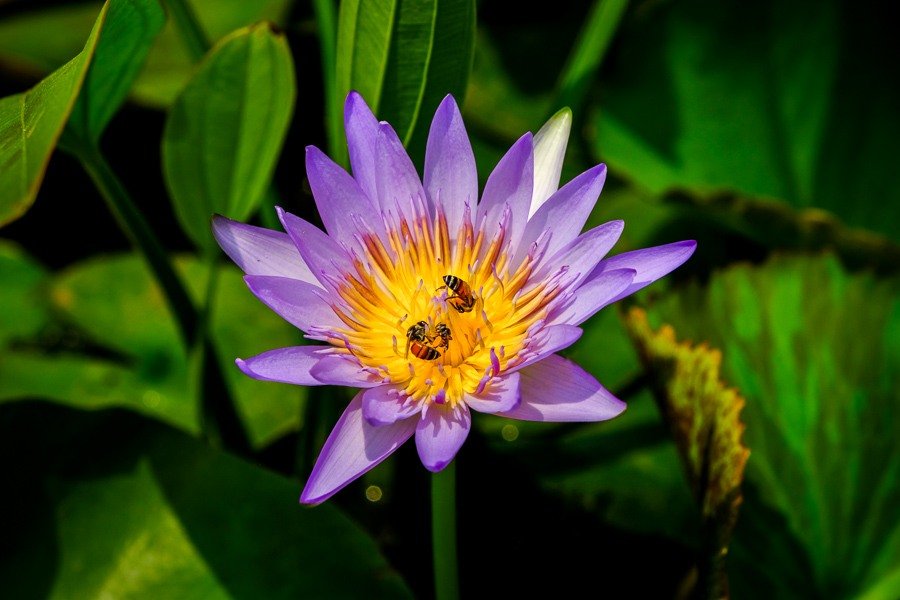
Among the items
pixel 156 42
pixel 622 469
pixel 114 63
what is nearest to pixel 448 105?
pixel 114 63

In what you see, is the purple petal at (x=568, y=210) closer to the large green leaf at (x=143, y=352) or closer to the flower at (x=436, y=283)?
the flower at (x=436, y=283)

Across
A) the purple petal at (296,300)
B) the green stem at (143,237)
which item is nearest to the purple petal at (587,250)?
the purple petal at (296,300)

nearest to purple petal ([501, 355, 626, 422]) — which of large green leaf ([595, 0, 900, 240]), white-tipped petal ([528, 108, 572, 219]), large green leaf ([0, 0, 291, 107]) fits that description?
white-tipped petal ([528, 108, 572, 219])

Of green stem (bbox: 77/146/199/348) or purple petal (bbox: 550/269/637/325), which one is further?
green stem (bbox: 77/146/199/348)

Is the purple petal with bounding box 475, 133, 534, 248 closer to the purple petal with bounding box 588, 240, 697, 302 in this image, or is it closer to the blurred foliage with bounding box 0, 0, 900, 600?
the purple petal with bounding box 588, 240, 697, 302

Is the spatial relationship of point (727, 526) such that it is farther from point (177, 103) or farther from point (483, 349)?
point (177, 103)

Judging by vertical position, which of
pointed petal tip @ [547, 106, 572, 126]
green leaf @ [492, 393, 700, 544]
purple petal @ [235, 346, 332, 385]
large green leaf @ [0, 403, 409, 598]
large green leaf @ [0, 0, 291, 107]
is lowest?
green leaf @ [492, 393, 700, 544]

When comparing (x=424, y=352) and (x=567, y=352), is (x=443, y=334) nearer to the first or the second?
(x=424, y=352)
